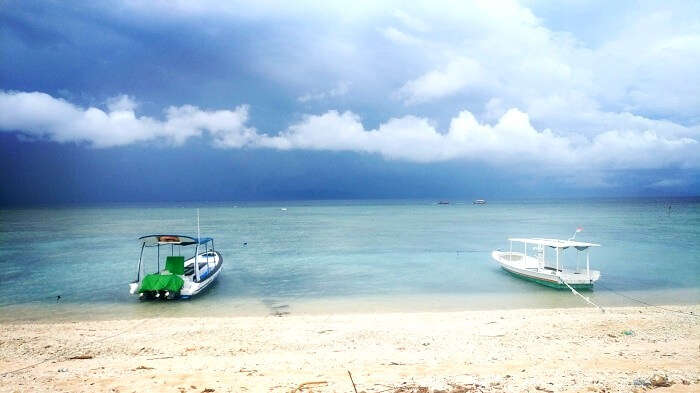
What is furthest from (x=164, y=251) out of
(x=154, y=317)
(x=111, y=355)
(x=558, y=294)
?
(x=558, y=294)

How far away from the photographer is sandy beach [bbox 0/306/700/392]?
441 inches

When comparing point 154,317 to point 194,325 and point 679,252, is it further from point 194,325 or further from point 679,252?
point 679,252

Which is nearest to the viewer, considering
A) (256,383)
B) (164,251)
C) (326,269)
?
(256,383)

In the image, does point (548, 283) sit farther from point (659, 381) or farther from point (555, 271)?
point (659, 381)

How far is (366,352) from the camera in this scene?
46.9ft

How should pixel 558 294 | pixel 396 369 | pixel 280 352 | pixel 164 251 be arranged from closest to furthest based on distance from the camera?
pixel 396 369 < pixel 280 352 < pixel 558 294 < pixel 164 251

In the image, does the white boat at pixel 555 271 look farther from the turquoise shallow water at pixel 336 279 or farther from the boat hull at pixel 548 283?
the turquoise shallow water at pixel 336 279

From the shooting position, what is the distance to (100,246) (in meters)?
54.7

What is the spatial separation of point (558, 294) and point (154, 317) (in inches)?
876

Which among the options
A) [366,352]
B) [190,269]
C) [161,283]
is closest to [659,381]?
[366,352]

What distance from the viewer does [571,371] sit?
1180cm

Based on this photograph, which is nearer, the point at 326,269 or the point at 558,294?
the point at 558,294

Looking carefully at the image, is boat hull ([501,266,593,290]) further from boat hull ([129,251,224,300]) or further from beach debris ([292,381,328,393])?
boat hull ([129,251,224,300])

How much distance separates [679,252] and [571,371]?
4257cm
